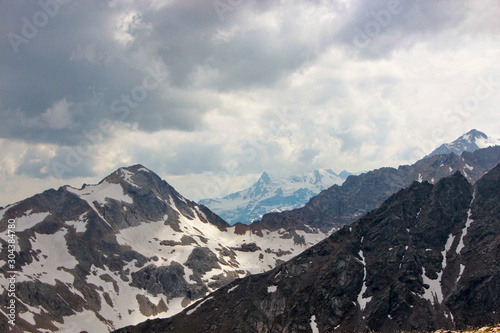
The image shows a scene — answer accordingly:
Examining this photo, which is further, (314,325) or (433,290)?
(314,325)

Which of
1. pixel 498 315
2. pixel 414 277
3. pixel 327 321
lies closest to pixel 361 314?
pixel 327 321

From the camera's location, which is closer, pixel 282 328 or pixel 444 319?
pixel 444 319

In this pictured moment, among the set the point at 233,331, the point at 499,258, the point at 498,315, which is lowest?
the point at 498,315

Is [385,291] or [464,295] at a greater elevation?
[385,291]

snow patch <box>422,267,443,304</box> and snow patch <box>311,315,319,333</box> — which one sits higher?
snow patch <box>311,315,319,333</box>

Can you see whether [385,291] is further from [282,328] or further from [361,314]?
[282,328]

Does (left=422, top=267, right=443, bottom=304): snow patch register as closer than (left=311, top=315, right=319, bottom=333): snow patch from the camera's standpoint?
Yes

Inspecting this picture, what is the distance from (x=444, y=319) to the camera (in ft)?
572

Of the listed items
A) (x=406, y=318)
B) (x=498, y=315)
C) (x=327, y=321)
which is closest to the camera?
(x=498, y=315)

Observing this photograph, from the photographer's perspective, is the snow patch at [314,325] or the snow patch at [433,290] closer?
the snow patch at [433,290]

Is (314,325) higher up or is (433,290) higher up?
(314,325)

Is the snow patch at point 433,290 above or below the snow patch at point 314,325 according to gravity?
below

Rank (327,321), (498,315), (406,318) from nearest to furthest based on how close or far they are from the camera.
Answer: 1. (498,315)
2. (406,318)
3. (327,321)

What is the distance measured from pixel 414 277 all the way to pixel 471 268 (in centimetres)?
2337
